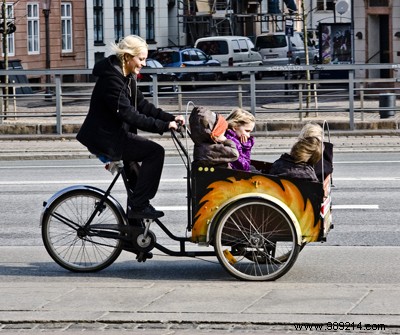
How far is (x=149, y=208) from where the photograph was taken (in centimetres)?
969

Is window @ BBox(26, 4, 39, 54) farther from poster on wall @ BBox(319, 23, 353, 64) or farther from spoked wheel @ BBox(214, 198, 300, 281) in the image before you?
spoked wheel @ BBox(214, 198, 300, 281)

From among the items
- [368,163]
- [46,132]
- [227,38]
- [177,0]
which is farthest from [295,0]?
[368,163]

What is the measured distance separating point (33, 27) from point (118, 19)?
9.57 metres

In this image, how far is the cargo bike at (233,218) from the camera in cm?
938

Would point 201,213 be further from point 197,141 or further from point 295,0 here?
point 295,0

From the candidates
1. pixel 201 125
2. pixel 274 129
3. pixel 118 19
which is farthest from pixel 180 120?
pixel 118 19

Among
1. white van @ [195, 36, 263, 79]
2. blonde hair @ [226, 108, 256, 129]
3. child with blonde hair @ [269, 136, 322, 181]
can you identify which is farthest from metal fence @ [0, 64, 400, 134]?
white van @ [195, 36, 263, 79]

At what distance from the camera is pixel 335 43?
45.4 meters

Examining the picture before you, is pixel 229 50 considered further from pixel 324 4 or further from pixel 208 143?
pixel 208 143

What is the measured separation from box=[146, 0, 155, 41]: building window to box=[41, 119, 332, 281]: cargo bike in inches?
2194

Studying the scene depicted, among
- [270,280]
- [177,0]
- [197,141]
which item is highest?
[177,0]

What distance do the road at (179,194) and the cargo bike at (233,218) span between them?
81.0 inches

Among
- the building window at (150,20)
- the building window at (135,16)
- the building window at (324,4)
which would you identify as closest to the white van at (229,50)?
the building window at (135,16)

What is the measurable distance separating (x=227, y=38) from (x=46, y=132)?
32.6 m
